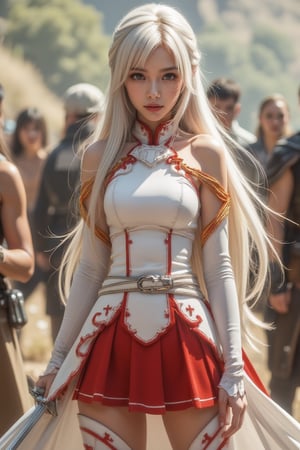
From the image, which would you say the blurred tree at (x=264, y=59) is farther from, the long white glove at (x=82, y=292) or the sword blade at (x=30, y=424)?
the sword blade at (x=30, y=424)

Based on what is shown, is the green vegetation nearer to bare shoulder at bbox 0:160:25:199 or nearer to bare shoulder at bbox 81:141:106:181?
bare shoulder at bbox 0:160:25:199

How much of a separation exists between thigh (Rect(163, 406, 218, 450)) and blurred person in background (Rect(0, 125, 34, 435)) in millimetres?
1235

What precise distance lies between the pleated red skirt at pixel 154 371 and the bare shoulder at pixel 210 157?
454 mm

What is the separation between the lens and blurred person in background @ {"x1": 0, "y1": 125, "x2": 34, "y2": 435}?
17.0ft

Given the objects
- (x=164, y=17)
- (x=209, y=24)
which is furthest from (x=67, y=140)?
(x=209, y=24)

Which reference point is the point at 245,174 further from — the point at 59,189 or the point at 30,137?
the point at 30,137

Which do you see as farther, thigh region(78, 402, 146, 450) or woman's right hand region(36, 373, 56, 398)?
woman's right hand region(36, 373, 56, 398)

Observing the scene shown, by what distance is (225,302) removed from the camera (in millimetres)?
4172

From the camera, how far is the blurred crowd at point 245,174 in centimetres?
639

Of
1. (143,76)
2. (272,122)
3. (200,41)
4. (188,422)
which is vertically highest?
(200,41)

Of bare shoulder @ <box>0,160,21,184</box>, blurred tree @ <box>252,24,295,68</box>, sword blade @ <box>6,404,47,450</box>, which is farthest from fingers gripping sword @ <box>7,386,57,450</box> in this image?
blurred tree @ <box>252,24,295,68</box>

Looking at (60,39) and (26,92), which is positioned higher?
(60,39)

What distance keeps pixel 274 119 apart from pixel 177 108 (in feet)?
19.6

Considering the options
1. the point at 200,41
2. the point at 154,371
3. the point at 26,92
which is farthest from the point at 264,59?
the point at 154,371
